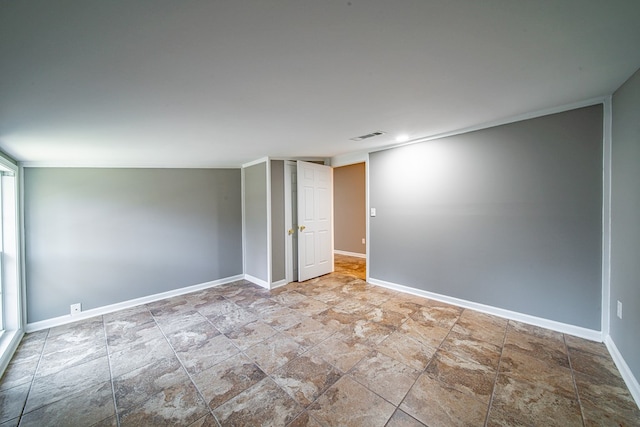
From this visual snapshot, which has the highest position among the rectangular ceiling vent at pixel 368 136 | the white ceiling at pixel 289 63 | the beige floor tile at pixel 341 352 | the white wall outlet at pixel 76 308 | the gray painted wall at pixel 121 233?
the rectangular ceiling vent at pixel 368 136

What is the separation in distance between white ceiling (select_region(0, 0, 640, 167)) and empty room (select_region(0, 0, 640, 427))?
0.6 inches

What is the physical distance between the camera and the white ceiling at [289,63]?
40.8 inches

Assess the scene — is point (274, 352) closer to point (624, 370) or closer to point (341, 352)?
point (341, 352)

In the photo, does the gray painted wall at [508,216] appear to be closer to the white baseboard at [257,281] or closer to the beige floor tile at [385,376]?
the beige floor tile at [385,376]

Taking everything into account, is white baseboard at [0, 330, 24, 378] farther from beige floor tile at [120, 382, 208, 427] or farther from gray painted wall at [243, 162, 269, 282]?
gray painted wall at [243, 162, 269, 282]

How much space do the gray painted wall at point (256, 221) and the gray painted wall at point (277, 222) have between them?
0.12m

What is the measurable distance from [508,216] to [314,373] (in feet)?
8.59

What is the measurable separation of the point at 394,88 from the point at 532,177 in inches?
76.9

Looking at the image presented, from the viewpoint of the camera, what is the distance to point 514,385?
5.83ft

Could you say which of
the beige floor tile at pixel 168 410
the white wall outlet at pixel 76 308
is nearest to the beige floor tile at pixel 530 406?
the beige floor tile at pixel 168 410

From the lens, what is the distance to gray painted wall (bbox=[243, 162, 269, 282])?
163 inches

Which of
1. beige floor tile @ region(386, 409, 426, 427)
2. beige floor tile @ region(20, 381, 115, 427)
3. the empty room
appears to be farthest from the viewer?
beige floor tile @ region(20, 381, 115, 427)

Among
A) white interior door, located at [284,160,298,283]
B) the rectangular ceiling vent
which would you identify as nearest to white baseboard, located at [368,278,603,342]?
white interior door, located at [284,160,298,283]

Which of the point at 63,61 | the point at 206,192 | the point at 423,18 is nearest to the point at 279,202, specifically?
the point at 206,192
